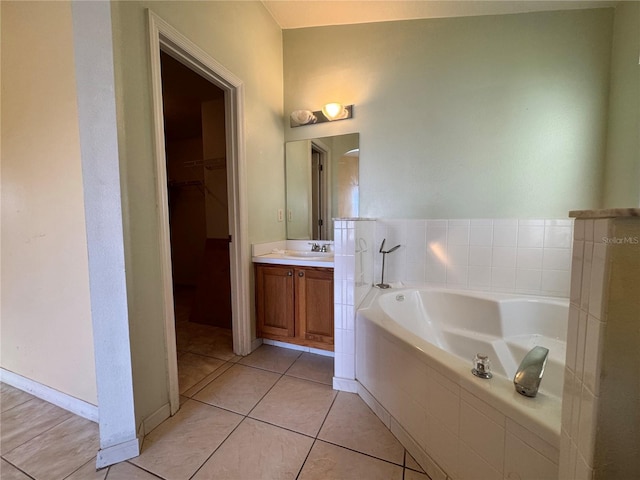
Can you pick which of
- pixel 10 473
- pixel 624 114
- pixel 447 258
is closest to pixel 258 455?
pixel 10 473

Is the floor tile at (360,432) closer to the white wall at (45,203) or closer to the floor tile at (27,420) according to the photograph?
the white wall at (45,203)

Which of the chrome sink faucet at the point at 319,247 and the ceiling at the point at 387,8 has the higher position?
the ceiling at the point at 387,8

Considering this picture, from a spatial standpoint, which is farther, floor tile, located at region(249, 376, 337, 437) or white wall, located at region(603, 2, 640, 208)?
white wall, located at region(603, 2, 640, 208)

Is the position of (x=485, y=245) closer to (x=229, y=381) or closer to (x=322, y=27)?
(x=229, y=381)

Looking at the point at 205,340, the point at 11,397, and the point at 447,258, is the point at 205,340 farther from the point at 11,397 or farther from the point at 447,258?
the point at 447,258

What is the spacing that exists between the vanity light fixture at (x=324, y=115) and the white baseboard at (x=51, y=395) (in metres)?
2.49

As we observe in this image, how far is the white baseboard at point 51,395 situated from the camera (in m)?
1.36

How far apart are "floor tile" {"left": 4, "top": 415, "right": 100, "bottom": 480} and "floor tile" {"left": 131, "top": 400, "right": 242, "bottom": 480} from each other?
260 mm

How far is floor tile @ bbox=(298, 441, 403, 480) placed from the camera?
1.04 meters

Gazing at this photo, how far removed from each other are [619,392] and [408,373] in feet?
2.53

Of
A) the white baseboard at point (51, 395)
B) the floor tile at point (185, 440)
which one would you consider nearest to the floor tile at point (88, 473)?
the floor tile at point (185, 440)

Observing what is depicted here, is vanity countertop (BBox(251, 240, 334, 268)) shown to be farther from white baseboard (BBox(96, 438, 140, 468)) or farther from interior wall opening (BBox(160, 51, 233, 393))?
white baseboard (BBox(96, 438, 140, 468))

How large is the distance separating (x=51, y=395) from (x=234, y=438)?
1207mm

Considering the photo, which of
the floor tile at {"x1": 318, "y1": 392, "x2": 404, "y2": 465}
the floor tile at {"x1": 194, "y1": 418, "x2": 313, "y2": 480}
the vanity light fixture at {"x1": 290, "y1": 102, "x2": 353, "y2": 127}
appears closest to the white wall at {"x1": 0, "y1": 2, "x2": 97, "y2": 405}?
the floor tile at {"x1": 194, "y1": 418, "x2": 313, "y2": 480}
